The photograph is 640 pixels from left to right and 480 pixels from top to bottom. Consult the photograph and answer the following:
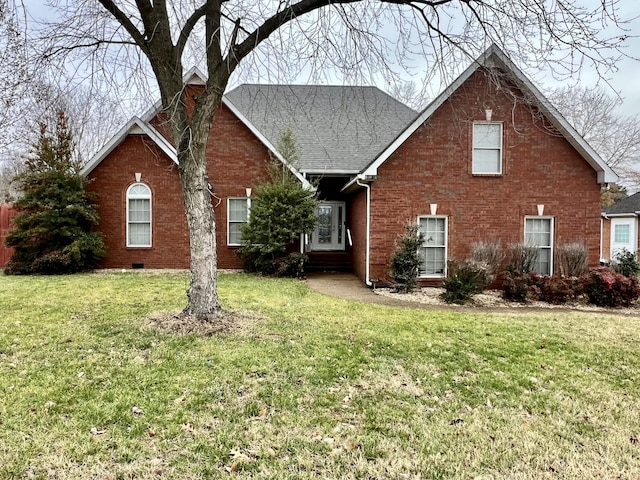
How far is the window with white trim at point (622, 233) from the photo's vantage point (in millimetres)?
21859

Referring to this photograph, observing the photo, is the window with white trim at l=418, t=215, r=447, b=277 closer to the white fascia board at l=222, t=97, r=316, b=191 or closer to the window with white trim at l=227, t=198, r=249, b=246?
the white fascia board at l=222, t=97, r=316, b=191

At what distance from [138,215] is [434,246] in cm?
1010

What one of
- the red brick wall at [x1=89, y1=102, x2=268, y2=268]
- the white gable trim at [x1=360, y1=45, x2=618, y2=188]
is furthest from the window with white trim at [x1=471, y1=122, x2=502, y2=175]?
the red brick wall at [x1=89, y1=102, x2=268, y2=268]

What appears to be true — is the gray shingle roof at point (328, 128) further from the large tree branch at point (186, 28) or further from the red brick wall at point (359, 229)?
the large tree branch at point (186, 28)

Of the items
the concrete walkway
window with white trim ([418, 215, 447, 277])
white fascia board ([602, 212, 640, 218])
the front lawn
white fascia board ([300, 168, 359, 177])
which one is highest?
white fascia board ([300, 168, 359, 177])

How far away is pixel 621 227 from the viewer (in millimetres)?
22234

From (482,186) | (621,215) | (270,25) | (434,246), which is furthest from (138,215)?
(621,215)

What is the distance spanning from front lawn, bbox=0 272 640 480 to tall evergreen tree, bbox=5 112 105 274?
21.4 ft

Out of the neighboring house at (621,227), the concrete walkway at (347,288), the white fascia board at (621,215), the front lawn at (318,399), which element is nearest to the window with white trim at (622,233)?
the neighboring house at (621,227)

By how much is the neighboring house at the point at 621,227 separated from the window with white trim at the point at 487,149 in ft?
45.1

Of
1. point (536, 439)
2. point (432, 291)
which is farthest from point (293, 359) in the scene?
point (432, 291)

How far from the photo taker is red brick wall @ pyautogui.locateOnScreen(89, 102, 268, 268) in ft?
46.8

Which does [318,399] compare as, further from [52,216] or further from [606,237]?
[606,237]

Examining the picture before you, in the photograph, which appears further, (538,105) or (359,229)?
(359,229)
